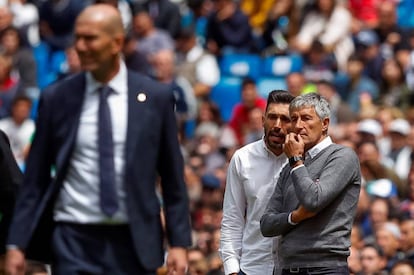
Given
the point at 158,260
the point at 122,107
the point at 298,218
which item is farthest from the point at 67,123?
the point at 298,218

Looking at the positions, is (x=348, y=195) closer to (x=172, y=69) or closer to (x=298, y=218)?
(x=298, y=218)

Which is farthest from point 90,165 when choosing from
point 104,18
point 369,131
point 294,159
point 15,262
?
point 369,131

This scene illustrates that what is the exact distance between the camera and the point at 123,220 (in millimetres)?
7582

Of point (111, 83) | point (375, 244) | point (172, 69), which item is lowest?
point (375, 244)

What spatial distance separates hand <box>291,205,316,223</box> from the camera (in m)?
8.18

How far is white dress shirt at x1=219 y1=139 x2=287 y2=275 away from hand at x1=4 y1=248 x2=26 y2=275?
182cm

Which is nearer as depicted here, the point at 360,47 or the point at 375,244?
→ the point at 375,244

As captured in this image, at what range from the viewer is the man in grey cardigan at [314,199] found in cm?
820

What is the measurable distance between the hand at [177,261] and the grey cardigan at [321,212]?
92cm

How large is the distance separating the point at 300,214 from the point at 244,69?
12.0 m

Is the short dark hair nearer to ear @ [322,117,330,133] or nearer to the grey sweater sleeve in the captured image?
ear @ [322,117,330,133]

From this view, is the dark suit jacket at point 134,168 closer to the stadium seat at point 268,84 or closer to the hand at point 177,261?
the hand at point 177,261

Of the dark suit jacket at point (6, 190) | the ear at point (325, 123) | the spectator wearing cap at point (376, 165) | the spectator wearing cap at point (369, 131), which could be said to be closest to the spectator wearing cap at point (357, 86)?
the spectator wearing cap at point (369, 131)

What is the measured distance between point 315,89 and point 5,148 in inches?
379
